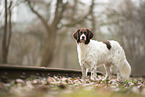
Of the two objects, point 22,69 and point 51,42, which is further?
point 51,42

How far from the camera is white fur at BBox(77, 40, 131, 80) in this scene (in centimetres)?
586

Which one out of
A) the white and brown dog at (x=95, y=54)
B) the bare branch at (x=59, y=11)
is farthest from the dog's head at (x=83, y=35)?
the bare branch at (x=59, y=11)

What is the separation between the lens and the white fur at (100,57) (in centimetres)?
586

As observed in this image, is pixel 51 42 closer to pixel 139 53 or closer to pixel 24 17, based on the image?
pixel 24 17

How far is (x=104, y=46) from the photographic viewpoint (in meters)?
6.48

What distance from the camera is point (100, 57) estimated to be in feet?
20.5

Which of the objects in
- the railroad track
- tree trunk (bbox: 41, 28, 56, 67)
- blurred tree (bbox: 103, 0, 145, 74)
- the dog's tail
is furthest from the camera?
tree trunk (bbox: 41, 28, 56, 67)

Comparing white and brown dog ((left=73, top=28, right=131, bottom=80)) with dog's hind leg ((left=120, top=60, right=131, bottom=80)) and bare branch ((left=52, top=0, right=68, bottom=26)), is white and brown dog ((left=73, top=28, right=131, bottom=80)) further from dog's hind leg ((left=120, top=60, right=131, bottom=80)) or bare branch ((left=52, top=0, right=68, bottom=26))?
bare branch ((left=52, top=0, right=68, bottom=26))

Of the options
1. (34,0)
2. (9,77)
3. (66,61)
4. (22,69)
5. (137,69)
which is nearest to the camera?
(9,77)

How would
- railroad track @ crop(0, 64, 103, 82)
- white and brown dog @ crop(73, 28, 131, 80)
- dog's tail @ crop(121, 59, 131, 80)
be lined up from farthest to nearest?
dog's tail @ crop(121, 59, 131, 80), white and brown dog @ crop(73, 28, 131, 80), railroad track @ crop(0, 64, 103, 82)

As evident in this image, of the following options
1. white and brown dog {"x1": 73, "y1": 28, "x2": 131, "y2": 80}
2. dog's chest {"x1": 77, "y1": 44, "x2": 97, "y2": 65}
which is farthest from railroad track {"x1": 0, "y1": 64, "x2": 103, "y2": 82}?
dog's chest {"x1": 77, "y1": 44, "x2": 97, "y2": 65}

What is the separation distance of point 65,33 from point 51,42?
13.2ft

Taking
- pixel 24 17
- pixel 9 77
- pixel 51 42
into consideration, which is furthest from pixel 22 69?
pixel 24 17

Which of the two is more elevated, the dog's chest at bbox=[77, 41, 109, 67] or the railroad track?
the dog's chest at bbox=[77, 41, 109, 67]
